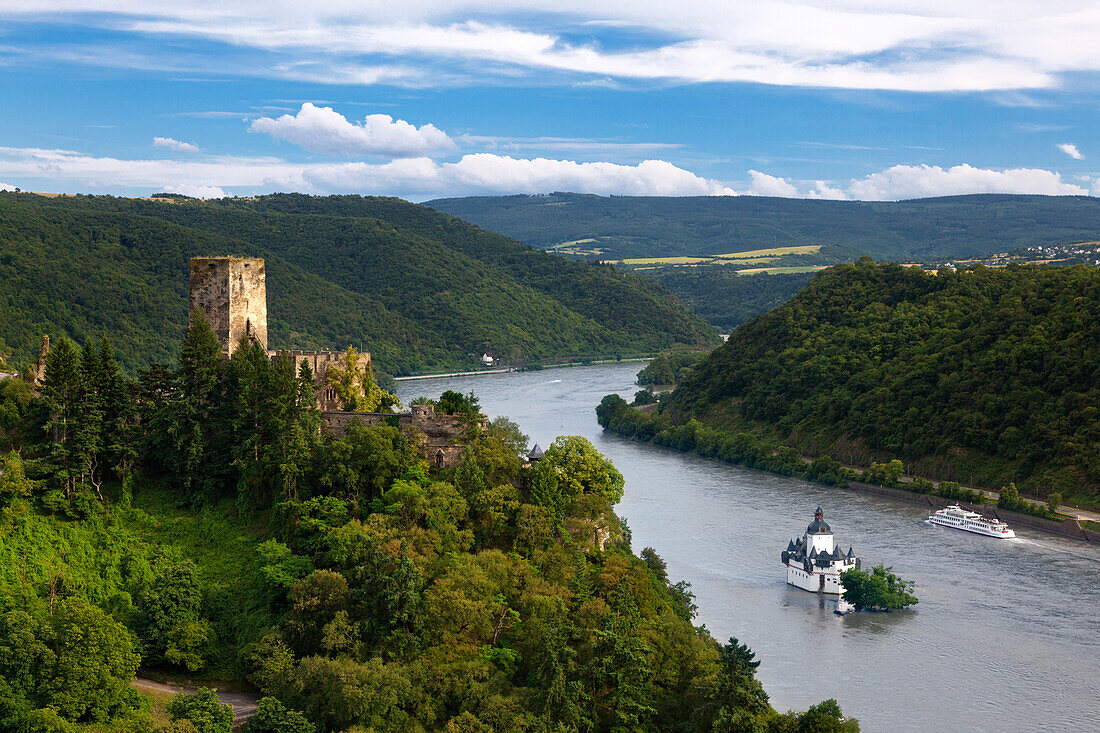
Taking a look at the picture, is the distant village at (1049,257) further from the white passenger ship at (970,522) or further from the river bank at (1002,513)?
the white passenger ship at (970,522)

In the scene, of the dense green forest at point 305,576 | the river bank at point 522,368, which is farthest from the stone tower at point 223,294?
the river bank at point 522,368

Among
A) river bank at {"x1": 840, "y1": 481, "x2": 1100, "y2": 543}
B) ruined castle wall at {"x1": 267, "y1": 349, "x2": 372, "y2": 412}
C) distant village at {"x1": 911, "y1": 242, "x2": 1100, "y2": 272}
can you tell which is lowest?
river bank at {"x1": 840, "y1": 481, "x2": 1100, "y2": 543}

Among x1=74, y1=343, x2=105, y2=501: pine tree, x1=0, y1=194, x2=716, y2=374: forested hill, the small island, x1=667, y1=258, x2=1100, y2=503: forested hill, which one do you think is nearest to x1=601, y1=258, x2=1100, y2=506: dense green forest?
x1=667, y1=258, x2=1100, y2=503: forested hill

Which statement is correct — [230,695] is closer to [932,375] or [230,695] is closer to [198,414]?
[198,414]

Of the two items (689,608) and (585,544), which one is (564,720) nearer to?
(585,544)

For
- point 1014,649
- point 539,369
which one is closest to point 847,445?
point 1014,649

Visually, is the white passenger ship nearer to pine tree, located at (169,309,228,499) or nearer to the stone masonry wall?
the stone masonry wall
